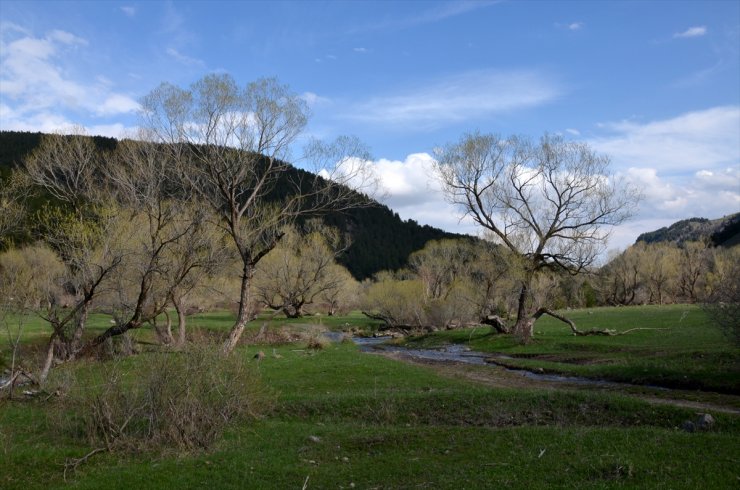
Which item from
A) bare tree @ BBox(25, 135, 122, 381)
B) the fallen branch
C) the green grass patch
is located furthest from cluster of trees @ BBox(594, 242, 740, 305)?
the fallen branch

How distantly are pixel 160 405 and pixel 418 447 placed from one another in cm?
602

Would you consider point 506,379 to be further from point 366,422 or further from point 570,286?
point 570,286

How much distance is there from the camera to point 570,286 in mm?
78812

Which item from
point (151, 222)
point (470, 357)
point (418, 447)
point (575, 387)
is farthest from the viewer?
point (470, 357)

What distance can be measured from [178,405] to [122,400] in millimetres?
1637

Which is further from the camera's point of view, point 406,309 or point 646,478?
point 406,309

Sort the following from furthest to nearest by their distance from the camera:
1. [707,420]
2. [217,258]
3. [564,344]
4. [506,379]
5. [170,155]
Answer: [564,344] → [217,258] → [170,155] → [506,379] → [707,420]

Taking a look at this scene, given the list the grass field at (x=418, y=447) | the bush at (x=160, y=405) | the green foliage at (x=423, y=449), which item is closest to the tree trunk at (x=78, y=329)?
the grass field at (x=418, y=447)

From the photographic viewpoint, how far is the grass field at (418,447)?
372 inches

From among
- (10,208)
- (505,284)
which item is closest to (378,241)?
(505,284)

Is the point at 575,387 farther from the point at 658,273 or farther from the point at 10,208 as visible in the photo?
the point at 658,273

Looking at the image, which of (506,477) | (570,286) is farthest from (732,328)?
(570,286)

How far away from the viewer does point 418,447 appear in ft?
38.1

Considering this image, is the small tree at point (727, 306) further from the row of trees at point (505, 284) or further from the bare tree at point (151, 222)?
the bare tree at point (151, 222)
